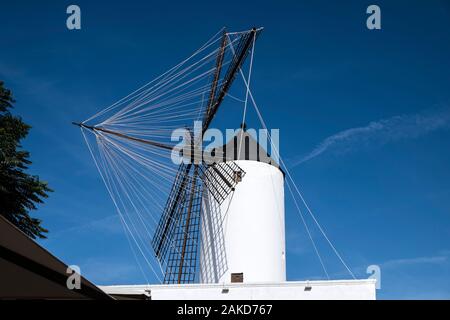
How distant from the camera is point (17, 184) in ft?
61.8

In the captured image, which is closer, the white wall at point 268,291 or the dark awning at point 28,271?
the dark awning at point 28,271

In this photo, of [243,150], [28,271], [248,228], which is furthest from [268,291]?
[28,271]

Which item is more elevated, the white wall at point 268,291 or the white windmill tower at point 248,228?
the white windmill tower at point 248,228

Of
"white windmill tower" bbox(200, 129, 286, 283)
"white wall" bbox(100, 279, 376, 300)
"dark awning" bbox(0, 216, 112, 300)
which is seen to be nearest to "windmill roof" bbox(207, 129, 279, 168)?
"white windmill tower" bbox(200, 129, 286, 283)

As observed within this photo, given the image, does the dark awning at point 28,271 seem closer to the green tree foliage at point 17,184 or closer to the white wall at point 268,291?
the white wall at point 268,291

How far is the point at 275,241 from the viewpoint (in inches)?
624

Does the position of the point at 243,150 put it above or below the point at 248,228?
above

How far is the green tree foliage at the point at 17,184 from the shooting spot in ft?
60.3

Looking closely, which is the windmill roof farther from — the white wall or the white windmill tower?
the white wall

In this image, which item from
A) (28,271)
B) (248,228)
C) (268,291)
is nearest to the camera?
(28,271)

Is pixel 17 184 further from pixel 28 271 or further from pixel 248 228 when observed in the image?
pixel 28 271

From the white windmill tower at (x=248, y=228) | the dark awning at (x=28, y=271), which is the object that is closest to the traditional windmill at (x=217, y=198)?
the white windmill tower at (x=248, y=228)
